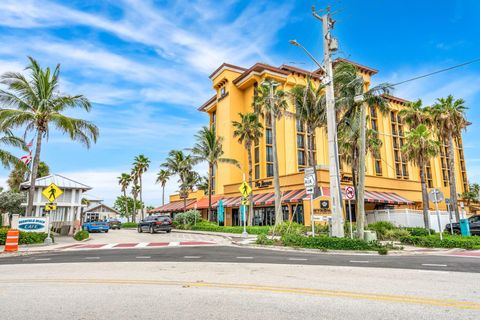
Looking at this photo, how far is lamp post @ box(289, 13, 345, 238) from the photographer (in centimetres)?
1456

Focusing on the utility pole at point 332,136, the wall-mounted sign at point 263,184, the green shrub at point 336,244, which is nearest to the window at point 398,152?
the wall-mounted sign at point 263,184

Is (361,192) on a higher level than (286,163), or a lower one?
lower

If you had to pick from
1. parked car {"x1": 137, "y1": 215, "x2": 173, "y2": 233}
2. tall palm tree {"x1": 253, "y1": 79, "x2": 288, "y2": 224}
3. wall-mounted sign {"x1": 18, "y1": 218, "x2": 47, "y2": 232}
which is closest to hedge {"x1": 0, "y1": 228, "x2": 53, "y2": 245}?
wall-mounted sign {"x1": 18, "y1": 218, "x2": 47, "y2": 232}

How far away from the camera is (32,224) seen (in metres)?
19.0

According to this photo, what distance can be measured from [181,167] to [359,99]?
2925cm

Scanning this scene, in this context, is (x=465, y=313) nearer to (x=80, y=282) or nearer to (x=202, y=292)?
(x=202, y=292)

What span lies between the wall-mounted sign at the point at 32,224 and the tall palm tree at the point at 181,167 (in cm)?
2107

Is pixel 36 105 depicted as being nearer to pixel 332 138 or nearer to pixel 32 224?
pixel 32 224

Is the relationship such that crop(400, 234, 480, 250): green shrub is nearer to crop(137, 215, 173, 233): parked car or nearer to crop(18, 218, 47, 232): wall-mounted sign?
crop(137, 215, 173, 233): parked car

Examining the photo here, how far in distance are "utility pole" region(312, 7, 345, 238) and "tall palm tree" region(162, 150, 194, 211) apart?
86.7 ft

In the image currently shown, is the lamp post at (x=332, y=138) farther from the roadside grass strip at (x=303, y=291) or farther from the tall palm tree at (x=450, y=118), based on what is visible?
the tall palm tree at (x=450, y=118)

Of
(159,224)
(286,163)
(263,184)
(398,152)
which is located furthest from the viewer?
(398,152)

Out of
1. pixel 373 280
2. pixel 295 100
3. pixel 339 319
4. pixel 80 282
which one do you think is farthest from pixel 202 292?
pixel 295 100

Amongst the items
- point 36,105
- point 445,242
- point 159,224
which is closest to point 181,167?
point 159,224
